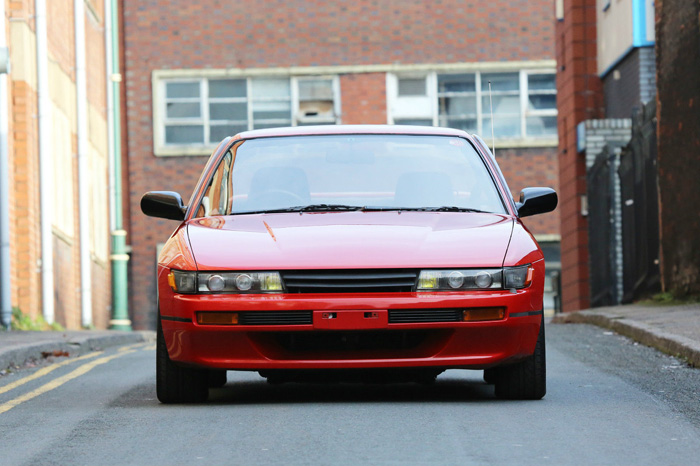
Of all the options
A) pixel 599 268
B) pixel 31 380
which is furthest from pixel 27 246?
pixel 31 380

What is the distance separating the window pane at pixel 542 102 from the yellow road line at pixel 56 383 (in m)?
21.5

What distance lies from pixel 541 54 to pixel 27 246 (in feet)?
54.7

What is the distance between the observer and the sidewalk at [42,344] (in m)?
12.1

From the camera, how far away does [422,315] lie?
23.2 ft

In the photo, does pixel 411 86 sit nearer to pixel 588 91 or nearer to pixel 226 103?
pixel 226 103

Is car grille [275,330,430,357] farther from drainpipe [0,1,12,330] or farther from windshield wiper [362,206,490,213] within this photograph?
drainpipe [0,1,12,330]

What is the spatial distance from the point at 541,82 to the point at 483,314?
26755 mm

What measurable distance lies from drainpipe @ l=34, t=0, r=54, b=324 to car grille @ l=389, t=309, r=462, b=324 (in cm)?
1437

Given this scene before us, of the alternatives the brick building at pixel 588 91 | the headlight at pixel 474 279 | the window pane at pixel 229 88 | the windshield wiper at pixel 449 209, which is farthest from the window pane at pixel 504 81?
the headlight at pixel 474 279

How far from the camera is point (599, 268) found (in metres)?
22.2

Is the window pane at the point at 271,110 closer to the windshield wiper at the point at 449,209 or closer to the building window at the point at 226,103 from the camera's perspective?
the building window at the point at 226,103

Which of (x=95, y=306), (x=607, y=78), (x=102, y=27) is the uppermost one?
(x=102, y=27)

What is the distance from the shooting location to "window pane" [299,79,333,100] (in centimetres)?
3328

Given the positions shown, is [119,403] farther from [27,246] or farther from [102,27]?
[102,27]
